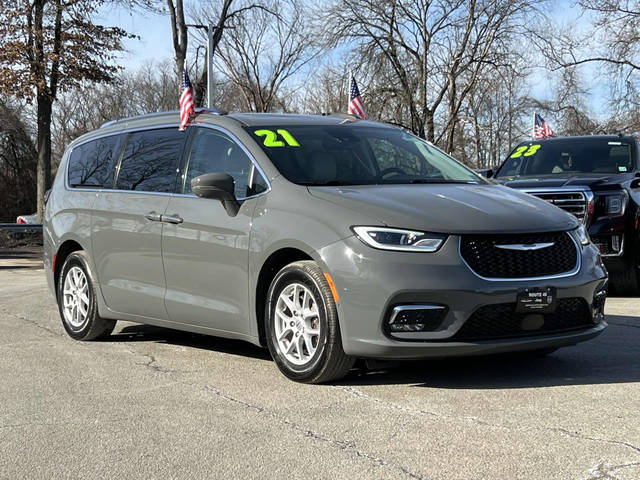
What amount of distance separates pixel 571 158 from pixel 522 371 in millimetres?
5851

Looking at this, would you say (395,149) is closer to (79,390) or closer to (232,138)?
(232,138)

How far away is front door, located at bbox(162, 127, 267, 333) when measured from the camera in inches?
219

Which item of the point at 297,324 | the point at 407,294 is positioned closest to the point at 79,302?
the point at 297,324

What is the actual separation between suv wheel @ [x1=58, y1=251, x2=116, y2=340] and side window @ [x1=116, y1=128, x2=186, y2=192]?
0.85 meters

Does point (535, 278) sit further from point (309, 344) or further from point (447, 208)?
point (309, 344)

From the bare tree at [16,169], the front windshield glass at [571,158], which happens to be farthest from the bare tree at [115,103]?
the front windshield glass at [571,158]

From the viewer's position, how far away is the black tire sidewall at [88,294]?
23.1 feet

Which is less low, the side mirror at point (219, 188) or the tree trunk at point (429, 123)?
the tree trunk at point (429, 123)

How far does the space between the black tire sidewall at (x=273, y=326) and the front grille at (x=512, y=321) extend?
75 centimetres

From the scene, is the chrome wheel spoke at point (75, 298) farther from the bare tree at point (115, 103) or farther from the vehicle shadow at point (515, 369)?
the bare tree at point (115, 103)

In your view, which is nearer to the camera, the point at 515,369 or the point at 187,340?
the point at 515,369

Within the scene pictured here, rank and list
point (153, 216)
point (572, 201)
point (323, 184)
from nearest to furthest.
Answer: point (323, 184) → point (153, 216) → point (572, 201)

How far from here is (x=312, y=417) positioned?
4.42 metres

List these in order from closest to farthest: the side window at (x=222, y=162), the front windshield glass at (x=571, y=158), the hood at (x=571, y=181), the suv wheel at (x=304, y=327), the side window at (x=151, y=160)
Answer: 1. the suv wheel at (x=304, y=327)
2. the side window at (x=222, y=162)
3. the side window at (x=151, y=160)
4. the hood at (x=571, y=181)
5. the front windshield glass at (x=571, y=158)
